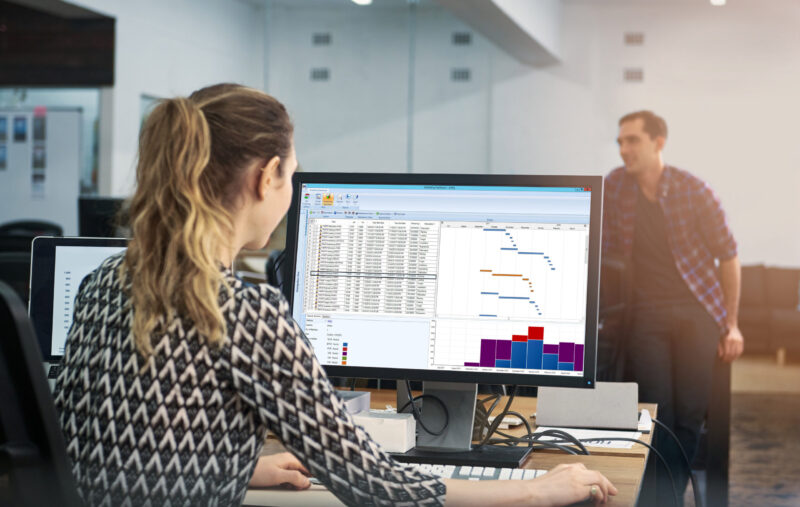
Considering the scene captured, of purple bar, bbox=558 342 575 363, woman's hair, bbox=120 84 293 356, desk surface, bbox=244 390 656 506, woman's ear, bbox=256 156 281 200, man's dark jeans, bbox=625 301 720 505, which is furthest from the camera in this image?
man's dark jeans, bbox=625 301 720 505

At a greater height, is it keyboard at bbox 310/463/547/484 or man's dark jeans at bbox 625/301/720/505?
keyboard at bbox 310/463/547/484

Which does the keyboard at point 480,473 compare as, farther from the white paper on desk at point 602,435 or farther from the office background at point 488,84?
the office background at point 488,84

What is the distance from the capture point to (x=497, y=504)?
1.23 m

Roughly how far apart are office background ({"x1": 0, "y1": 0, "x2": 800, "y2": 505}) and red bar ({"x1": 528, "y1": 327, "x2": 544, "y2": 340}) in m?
4.48

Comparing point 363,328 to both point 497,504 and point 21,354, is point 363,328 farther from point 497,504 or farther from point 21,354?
point 21,354

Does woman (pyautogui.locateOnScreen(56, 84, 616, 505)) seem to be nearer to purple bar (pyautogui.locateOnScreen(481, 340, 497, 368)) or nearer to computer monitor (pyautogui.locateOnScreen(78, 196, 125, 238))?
purple bar (pyautogui.locateOnScreen(481, 340, 497, 368))

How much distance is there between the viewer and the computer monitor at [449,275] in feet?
5.21

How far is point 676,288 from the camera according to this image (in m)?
3.90

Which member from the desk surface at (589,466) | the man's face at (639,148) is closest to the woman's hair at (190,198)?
the desk surface at (589,466)

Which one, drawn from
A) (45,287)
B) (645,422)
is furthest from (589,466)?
(45,287)

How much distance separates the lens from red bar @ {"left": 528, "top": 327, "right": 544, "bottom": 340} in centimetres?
159

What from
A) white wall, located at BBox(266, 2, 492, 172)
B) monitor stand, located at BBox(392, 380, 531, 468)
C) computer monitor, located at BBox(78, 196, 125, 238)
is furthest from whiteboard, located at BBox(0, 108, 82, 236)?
monitor stand, located at BBox(392, 380, 531, 468)

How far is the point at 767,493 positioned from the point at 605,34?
14.7 ft

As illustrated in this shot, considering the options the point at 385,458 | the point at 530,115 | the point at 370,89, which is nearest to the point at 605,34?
the point at 530,115
